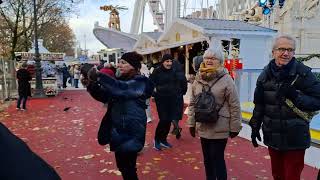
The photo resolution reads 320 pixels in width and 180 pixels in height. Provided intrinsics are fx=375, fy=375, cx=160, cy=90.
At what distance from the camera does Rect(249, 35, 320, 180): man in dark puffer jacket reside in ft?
11.3

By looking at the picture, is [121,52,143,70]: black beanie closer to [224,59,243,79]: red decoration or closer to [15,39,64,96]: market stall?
[224,59,243,79]: red decoration

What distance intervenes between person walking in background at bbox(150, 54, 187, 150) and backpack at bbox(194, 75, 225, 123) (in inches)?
110

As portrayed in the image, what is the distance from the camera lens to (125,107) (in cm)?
405

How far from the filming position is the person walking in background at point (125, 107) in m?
3.91

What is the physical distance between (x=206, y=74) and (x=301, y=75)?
41.8 inches

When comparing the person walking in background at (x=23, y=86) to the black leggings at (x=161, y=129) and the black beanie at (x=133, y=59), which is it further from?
the black beanie at (x=133, y=59)

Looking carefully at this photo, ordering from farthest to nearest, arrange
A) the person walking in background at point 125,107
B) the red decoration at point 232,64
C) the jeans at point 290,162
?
the red decoration at point 232,64
the person walking in background at point 125,107
the jeans at point 290,162

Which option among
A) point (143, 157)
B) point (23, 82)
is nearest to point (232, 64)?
point (143, 157)

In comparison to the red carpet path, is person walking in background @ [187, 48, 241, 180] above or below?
above

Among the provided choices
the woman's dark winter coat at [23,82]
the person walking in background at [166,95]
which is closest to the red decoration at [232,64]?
the person walking in background at [166,95]

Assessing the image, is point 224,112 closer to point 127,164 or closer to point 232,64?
point 127,164

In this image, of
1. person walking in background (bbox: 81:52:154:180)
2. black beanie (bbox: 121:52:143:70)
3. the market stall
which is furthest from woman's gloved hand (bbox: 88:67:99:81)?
the market stall

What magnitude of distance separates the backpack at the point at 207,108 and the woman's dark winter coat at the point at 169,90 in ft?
9.28

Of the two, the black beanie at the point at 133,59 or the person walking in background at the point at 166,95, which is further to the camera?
the person walking in background at the point at 166,95
